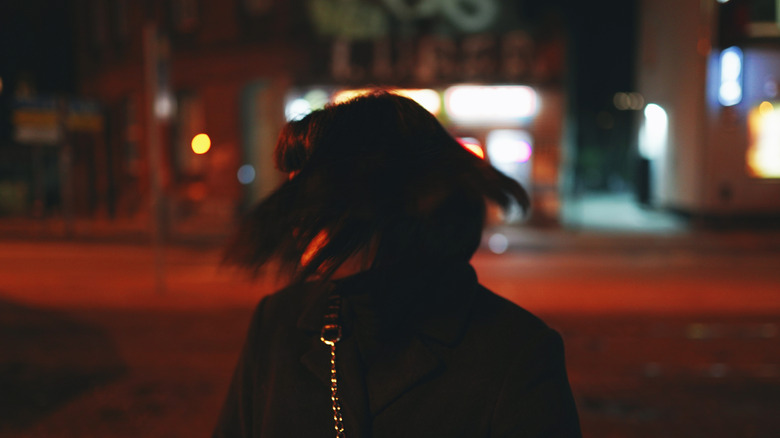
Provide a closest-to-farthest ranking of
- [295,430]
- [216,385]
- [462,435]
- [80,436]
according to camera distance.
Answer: [462,435], [295,430], [80,436], [216,385]

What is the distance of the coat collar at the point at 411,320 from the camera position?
1.23 metres

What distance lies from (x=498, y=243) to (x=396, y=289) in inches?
556

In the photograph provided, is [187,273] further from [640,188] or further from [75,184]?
[640,188]

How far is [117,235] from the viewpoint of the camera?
16.8 meters

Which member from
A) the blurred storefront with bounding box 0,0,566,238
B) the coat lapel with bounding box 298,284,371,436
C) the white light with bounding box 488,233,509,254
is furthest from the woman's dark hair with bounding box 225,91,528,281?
the blurred storefront with bounding box 0,0,566,238

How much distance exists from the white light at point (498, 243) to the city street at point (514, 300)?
1.28 meters

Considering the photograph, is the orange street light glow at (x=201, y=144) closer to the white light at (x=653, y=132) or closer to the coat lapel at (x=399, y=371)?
the white light at (x=653, y=132)

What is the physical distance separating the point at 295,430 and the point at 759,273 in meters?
11.3

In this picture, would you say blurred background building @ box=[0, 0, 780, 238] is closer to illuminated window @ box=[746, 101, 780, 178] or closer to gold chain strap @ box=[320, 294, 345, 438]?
illuminated window @ box=[746, 101, 780, 178]

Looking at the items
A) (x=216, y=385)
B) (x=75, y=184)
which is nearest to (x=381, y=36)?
(x=75, y=184)

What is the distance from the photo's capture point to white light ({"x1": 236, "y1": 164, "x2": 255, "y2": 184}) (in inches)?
753

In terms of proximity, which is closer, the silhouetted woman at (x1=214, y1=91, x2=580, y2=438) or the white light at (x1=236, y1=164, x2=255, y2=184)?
the silhouetted woman at (x1=214, y1=91, x2=580, y2=438)

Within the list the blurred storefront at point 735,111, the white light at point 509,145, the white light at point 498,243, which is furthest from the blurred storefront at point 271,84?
the blurred storefront at point 735,111

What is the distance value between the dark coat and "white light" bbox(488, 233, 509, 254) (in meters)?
12.9
